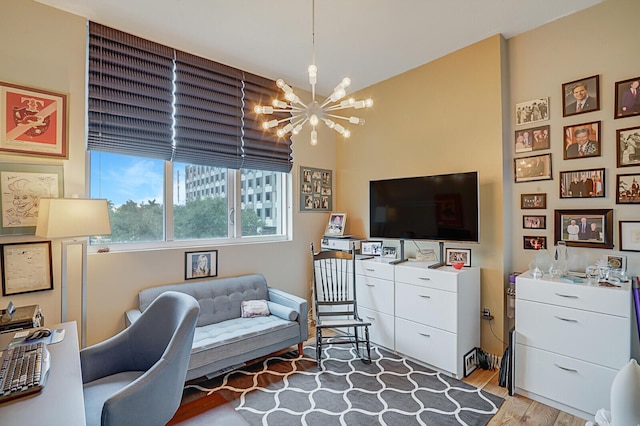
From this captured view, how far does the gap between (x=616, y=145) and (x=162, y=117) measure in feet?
12.3

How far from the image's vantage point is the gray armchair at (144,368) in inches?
52.9

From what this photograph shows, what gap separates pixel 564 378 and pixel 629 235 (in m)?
1.13

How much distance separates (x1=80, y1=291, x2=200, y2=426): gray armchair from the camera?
4.41ft

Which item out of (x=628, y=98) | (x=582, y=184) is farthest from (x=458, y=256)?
(x=628, y=98)

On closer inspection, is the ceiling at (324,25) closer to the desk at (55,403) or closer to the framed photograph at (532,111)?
the framed photograph at (532,111)

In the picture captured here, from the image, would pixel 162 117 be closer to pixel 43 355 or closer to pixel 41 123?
pixel 41 123

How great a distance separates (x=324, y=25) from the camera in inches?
102

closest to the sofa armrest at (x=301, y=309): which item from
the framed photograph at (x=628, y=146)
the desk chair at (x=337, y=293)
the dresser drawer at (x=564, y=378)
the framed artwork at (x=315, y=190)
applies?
the desk chair at (x=337, y=293)

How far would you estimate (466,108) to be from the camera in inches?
118

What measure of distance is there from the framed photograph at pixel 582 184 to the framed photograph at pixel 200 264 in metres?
3.22

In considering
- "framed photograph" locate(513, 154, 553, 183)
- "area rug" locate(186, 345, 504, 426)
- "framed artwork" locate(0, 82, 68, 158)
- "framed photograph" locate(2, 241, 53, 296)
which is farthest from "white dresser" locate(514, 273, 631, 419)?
"framed artwork" locate(0, 82, 68, 158)

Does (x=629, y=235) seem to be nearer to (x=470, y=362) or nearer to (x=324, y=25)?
(x=470, y=362)

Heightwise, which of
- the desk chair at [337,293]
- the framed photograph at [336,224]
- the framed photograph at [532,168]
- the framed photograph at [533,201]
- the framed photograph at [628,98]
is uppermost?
the framed photograph at [628,98]

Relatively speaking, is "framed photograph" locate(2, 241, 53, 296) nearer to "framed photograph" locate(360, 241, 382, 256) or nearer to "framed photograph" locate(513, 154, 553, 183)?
"framed photograph" locate(360, 241, 382, 256)
